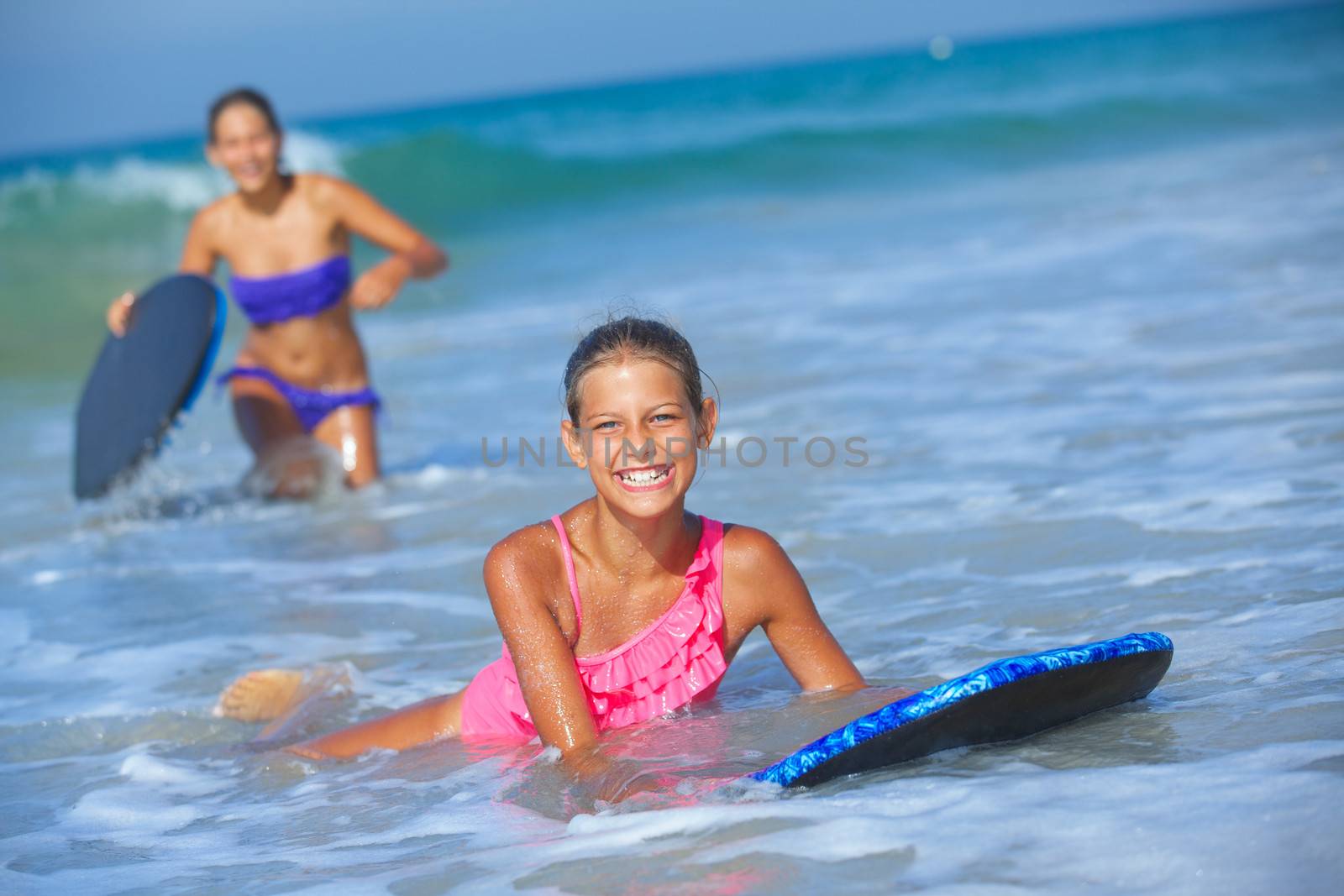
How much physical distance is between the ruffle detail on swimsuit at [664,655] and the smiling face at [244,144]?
359cm

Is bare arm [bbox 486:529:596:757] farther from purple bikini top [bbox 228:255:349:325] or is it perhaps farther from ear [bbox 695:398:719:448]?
purple bikini top [bbox 228:255:349:325]

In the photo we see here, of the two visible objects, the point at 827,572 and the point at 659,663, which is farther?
the point at 827,572

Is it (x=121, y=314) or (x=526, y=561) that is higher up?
(x=121, y=314)

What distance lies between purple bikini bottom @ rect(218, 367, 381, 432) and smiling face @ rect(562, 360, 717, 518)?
3312 millimetres

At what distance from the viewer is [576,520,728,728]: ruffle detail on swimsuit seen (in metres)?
3.33

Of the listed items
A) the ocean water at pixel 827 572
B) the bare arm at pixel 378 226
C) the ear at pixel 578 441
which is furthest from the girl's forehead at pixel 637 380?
the bare arm at pixel 378 226

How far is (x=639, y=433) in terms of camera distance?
3131 millimetres

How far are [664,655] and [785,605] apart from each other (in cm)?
30

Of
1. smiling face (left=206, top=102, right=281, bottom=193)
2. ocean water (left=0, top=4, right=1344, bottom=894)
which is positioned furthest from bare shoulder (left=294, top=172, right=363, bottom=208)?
ocean water (left=0, top=4, right=1344, bottom=894)

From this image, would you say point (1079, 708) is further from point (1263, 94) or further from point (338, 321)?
Result: point (1263, 94)

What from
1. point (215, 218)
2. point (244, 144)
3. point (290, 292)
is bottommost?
point (290, 292)

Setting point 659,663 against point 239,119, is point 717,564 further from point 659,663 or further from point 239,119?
point 239,119

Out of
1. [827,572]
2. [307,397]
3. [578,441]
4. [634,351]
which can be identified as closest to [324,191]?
[307,397]

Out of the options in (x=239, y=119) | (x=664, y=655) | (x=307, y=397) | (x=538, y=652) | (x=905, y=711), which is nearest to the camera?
(x=905, y=711)
